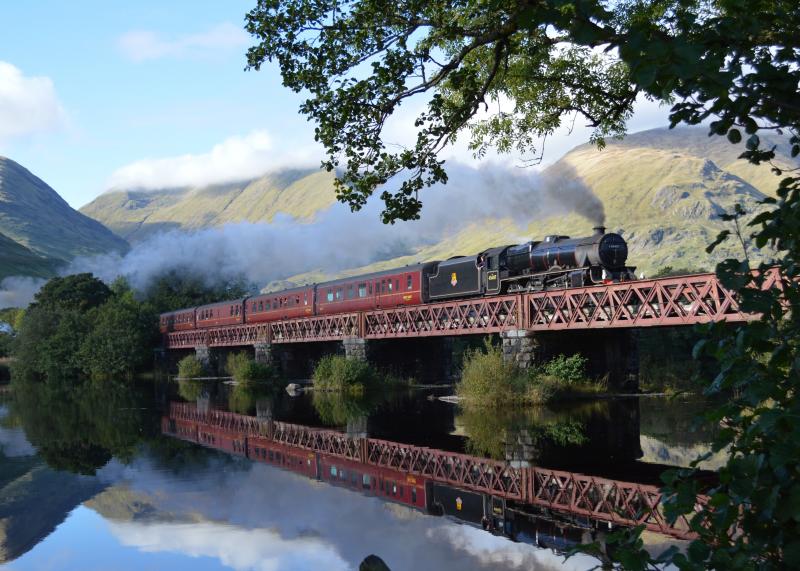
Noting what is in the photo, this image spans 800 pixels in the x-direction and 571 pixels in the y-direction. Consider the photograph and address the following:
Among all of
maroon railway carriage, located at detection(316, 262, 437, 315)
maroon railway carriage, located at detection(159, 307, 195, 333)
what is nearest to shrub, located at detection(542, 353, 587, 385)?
maroon railway carriage, located at detection(316, 262, 437, 315)

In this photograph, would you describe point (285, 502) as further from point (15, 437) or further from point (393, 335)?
point (393, 335)

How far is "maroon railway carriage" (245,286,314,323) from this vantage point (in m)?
48.8

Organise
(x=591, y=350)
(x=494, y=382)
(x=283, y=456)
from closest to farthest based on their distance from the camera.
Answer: (x=283, y=456), (x=494, y=382), (x=591, y=350)

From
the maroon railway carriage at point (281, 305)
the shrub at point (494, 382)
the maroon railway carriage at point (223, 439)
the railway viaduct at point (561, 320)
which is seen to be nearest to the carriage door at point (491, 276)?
the railway viaduct at point (561, 320)

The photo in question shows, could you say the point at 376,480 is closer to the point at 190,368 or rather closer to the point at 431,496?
the point at 431,496

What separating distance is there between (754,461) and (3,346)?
102561mm

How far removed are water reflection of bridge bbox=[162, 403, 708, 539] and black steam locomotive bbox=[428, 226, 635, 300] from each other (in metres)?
A: 10.6

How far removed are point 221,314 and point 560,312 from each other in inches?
1508

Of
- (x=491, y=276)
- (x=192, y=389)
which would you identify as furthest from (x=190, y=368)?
(x=491, y=276)

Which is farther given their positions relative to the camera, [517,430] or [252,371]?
[252,371]

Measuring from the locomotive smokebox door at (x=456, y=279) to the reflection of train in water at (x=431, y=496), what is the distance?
1267cm

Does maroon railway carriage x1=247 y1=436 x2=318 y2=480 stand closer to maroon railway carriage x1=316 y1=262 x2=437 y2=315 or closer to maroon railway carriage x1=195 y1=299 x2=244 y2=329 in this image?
maroon railway carriage x1=316 y1=262 x2=437 y2=315

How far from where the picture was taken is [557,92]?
14.3 meters

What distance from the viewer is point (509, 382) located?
100ft
